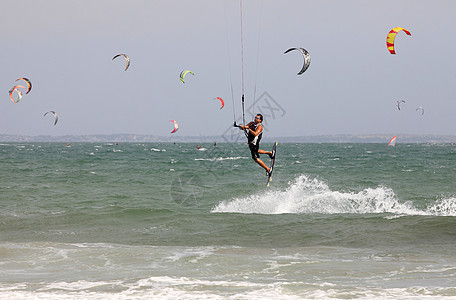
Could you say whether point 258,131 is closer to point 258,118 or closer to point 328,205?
point 258,118

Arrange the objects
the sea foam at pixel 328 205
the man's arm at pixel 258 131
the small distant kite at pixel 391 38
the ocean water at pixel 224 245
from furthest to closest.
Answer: the small distant kite at pixel 391 38
the sea foam at pixel 328 205
the man's arm at pixel 258 131
the ocean water at pixel 224 245

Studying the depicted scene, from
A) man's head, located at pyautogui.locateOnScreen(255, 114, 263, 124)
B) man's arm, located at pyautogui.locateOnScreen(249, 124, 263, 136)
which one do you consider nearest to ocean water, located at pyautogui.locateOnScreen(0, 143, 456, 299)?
man's arm, located at pyautogui.locateOnScreen(249, 124, 263, 136)

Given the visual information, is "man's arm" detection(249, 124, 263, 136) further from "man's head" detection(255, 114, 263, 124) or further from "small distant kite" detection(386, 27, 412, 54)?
"small distant kite" detection(386, 27, 412, 54)

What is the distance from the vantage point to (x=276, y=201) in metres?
17.6

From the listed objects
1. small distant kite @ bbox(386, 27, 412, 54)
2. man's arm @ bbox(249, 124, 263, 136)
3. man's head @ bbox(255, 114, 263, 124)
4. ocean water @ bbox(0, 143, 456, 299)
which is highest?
small distant kite @ bbox(386, 27, 412, 54)

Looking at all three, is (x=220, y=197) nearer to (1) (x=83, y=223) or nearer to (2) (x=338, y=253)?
(1) (x=83, y=223)

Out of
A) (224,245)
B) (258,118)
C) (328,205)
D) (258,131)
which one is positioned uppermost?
(258,118)

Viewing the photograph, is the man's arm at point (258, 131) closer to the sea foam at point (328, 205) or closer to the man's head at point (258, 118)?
the man's head at point (258, 118)

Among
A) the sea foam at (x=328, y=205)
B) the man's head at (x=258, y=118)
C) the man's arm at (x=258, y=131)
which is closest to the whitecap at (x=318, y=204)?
the sea foam at (x=328, y=205)

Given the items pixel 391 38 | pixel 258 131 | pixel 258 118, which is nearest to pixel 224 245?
pixel 258 131

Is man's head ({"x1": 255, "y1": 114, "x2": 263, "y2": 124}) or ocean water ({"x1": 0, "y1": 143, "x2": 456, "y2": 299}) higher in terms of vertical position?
man's head ({"x1": 255, "y1": 114, "x2": 263, "y2": 124})

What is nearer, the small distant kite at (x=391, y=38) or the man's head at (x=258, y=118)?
the man's head at (x=258, y=118)

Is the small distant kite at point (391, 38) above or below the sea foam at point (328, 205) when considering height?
above

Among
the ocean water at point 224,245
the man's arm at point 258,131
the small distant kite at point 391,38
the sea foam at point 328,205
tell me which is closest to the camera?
the ocean water at point 224,245
